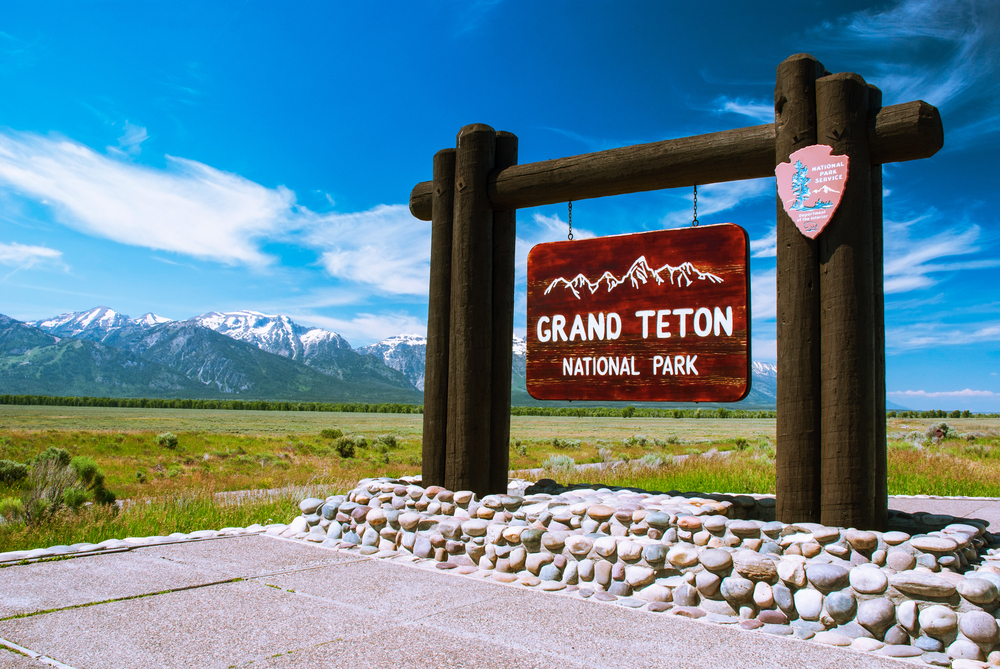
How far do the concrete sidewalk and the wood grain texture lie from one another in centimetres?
374

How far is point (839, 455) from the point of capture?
5043mm

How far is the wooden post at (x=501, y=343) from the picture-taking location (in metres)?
6.80

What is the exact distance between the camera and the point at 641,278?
627 centimetres

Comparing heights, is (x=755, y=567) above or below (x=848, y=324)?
below

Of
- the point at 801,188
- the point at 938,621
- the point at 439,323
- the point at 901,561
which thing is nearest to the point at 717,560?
the point at 901,561

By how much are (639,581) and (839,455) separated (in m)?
1.82

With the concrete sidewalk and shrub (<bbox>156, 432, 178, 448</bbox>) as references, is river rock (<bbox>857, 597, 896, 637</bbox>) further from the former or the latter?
shrub (<bbox>156, 432, 178, 448</bbox>)

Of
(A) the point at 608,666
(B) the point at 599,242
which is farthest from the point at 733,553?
(B) the point at 599,242

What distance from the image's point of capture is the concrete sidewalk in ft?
11.7

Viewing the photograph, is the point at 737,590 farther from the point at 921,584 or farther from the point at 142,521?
the point at 142,521

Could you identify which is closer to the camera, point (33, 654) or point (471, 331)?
point (33, 654)

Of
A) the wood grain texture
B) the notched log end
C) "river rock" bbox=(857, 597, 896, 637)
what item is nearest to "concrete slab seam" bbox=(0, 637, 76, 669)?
"river rock" bbox=(857, 597, 896, 637)

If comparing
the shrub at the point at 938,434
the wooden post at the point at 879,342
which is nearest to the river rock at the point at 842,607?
the wooden post at the point at 879,342

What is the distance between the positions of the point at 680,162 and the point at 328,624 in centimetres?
473
